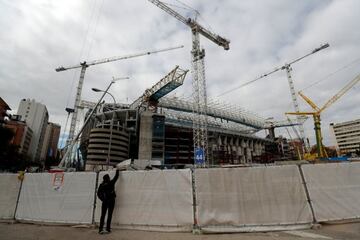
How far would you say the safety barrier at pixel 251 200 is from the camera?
5.96 metres

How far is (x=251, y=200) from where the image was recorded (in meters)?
6.07

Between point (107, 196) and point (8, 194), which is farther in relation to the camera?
point (8, 194)

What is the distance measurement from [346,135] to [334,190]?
170397mm

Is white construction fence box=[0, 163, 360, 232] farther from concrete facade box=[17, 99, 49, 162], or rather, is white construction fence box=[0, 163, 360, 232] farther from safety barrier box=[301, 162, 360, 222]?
concrete facade box=[17, 99, 49, 162]

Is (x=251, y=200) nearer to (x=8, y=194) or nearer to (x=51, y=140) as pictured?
(x=8, y=194)

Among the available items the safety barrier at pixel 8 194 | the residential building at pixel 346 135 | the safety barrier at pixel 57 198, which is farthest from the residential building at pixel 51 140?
the residential building at pixel 346 135

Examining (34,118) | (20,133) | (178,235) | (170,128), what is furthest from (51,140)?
(178,235)

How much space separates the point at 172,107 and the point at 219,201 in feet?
248

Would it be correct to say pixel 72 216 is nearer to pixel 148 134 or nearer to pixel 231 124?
pixel 148 134

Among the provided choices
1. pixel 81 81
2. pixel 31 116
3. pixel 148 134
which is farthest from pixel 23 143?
pixel 148 134

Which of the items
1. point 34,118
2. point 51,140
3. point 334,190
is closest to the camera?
point 334,190

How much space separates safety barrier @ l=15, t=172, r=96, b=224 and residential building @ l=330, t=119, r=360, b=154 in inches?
6267

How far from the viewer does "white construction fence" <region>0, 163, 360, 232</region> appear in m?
6.01

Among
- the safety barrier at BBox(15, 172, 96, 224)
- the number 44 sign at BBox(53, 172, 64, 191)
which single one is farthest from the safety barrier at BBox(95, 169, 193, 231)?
the number 44 sign at BBox(53, 172, 64, 191)
